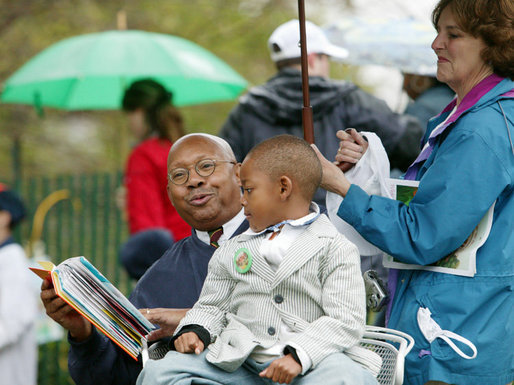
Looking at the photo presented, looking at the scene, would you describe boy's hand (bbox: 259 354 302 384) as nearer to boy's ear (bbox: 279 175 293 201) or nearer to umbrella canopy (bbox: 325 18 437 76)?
boy's ear (bbox: 279 175 293 201)

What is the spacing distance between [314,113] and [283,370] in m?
2.44

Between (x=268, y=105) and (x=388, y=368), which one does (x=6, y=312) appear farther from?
(x=388, y=368)

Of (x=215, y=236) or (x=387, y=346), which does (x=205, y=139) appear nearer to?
(x=215, y=236)

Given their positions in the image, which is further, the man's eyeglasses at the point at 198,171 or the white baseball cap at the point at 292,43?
the white baseball cap at the point at 292,43

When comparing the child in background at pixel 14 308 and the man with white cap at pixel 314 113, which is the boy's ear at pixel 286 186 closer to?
the man with white cap at pixel 314 113

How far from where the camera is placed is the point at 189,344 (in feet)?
8.80

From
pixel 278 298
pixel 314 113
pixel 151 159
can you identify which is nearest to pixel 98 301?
pixel 278 298

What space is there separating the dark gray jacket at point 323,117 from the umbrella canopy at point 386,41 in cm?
100

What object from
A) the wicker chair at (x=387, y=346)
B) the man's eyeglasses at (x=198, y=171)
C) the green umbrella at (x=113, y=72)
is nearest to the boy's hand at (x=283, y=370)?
the wicker chair at (x=387, y=346)

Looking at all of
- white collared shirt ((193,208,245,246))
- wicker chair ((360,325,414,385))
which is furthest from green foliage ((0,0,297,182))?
wicker chair ((360,325,414,385))

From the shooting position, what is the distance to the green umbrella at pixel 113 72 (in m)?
6.78

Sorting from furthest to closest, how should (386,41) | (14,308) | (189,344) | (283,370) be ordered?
(386,41)
(14,308)
(189,344)
(283,370)

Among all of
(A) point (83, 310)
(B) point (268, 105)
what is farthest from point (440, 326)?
(B) point (268, 105)

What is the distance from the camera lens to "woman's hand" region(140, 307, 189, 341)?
2994 mm
